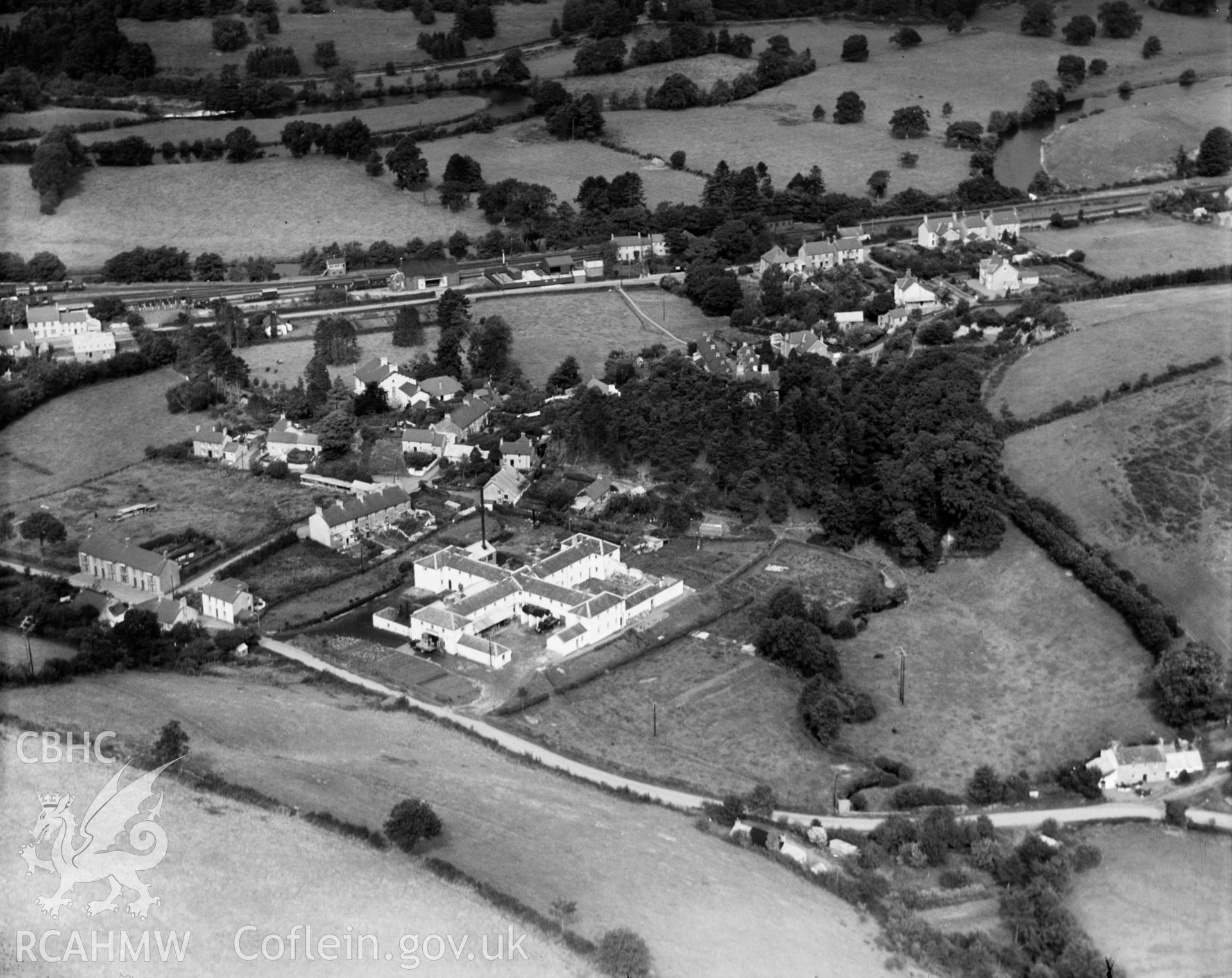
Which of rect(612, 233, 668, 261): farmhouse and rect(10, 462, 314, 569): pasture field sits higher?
rect(612, 233, 668, 261): farmhouse

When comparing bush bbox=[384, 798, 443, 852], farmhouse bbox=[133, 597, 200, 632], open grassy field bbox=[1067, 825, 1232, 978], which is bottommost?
open grassy field bbox=[1067, 825, 1232, 978]

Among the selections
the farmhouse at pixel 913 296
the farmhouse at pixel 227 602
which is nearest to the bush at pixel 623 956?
the farmhouse at pixel 227 602

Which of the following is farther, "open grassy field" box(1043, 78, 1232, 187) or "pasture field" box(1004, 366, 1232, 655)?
"open grassy field" box(1043, 78, 1232, 187)

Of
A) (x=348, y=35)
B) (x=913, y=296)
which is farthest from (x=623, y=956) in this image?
(x=348, y=35)

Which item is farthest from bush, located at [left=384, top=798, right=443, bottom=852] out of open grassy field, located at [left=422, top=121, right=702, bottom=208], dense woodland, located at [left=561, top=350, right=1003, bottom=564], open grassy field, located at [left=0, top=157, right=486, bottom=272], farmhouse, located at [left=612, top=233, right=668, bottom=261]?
open grassy field, located at [left=422, top=121, right=702, bottom=208]

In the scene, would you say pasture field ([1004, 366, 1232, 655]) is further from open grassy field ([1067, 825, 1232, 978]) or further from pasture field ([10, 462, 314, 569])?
pasture field ([10, 462, 314, 569])

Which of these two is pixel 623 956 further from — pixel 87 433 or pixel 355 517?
pixel 87 433

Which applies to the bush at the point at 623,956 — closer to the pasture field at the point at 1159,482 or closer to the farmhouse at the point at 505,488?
the pasture field at the point at 1159,482
